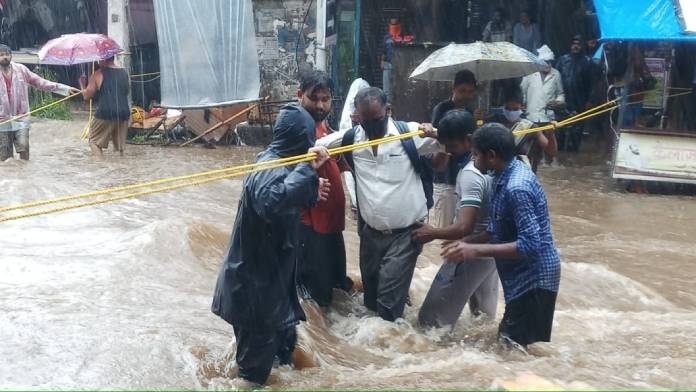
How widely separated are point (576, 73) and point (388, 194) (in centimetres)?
933

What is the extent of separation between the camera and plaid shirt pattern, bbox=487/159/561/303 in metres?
4.06

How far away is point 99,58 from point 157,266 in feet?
19.8

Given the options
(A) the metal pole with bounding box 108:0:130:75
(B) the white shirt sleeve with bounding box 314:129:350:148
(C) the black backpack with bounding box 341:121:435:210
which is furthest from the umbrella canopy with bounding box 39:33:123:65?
(C) the black backpack with bounding box 341:121:435:210

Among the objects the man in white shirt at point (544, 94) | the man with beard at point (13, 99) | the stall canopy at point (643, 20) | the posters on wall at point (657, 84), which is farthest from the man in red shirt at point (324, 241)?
the man in white shirt at point (544, 94)

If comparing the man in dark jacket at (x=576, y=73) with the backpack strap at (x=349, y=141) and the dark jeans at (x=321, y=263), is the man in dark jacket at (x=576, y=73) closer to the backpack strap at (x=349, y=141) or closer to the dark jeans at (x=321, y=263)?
the dark jeans at (x=321, y=263)

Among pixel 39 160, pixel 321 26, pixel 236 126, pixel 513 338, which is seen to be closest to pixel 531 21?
pixel 321 26

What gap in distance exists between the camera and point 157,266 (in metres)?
6.74

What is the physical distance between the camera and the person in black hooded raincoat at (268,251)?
384cm

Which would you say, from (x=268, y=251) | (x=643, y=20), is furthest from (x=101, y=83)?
(x=268, y=251)

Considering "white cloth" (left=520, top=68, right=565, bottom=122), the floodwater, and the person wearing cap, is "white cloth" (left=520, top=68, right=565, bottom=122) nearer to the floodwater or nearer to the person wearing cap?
the person wearing cap

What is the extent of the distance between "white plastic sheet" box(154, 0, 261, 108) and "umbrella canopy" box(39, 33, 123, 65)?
1.36 metres

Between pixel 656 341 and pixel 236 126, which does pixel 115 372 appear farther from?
pixel 236 126

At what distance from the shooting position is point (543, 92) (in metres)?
12.5

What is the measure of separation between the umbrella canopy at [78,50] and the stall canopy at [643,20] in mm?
6614
